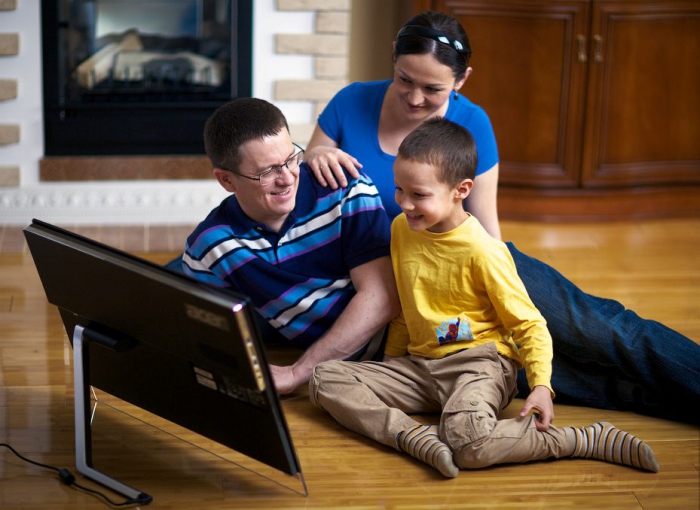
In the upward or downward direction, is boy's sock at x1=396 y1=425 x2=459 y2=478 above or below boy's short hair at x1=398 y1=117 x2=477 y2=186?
below

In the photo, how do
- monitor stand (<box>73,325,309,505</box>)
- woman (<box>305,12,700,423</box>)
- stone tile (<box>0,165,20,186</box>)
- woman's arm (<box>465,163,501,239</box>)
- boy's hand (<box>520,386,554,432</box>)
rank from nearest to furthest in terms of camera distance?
monitor stand (<box>73,325,309,505</box>) → boy's hand (<box>520,386,554,432</box>) → woman (<box>305,12,700,423</box>) → woman's arm (<box>465,163,501,239</box>) → stone tile (<box>0,165,20,186</box>)

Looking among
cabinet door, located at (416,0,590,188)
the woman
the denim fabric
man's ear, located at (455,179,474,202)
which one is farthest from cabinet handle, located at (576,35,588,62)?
man's ear, located at (455,179,474,202)

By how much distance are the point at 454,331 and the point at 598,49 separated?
1.82 m

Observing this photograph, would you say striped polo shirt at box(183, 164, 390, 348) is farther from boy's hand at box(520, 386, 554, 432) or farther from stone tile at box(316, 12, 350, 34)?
stone tile at box(316, 12, 350, 34)

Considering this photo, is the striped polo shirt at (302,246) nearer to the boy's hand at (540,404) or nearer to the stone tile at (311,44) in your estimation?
the boy's hand at (540,404)

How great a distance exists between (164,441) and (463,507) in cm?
62

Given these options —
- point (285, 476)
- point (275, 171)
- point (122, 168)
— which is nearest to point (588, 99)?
point (122, 168)

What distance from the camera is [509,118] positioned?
3543 millimetres

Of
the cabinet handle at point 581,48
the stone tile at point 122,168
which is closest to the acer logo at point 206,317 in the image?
the stone tile at point 122,168

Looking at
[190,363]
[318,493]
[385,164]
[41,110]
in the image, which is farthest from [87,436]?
[41,110]

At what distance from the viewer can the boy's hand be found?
1.85 meters

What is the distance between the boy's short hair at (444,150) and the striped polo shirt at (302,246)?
225mm

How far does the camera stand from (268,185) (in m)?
1.99

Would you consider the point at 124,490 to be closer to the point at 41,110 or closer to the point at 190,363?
the point at 190,363
